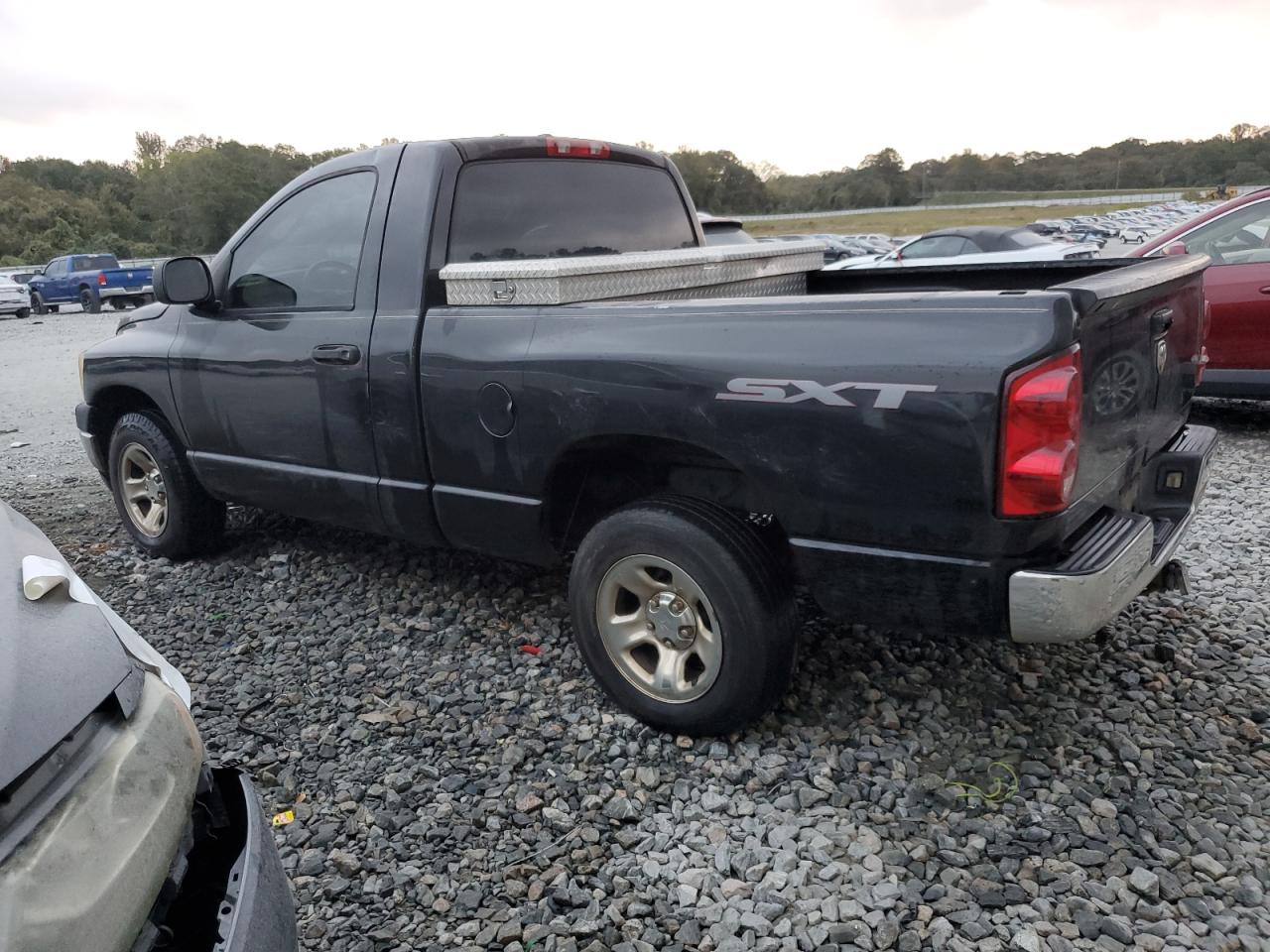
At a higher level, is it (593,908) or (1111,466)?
(1111,466)

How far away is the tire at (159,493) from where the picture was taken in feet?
15.8

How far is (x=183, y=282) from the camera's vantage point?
4.20 m

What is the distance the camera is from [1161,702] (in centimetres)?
321

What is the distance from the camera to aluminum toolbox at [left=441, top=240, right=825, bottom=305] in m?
3.24

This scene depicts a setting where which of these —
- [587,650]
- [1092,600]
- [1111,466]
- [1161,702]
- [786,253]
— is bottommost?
[1161,702]

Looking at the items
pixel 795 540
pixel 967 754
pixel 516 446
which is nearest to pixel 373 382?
pixel 516 446

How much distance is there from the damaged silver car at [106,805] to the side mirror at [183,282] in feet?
8.24

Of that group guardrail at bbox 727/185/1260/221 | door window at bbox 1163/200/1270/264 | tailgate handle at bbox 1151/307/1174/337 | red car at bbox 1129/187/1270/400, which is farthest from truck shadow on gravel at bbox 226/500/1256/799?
guardrail at bbox 727/185/1260/221

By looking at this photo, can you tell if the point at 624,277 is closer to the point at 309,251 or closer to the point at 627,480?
the point at 627,480

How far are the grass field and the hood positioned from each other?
53548 millimetres

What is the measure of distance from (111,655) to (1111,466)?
8.62 ft

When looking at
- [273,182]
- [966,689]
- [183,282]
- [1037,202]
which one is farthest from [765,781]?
[1037,202]

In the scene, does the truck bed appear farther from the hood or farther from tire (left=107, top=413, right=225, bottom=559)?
tire (left=107, top=413, right=225, bottom=559)

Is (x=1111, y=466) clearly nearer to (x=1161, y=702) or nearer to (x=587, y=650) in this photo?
(x=1161, y=702)
